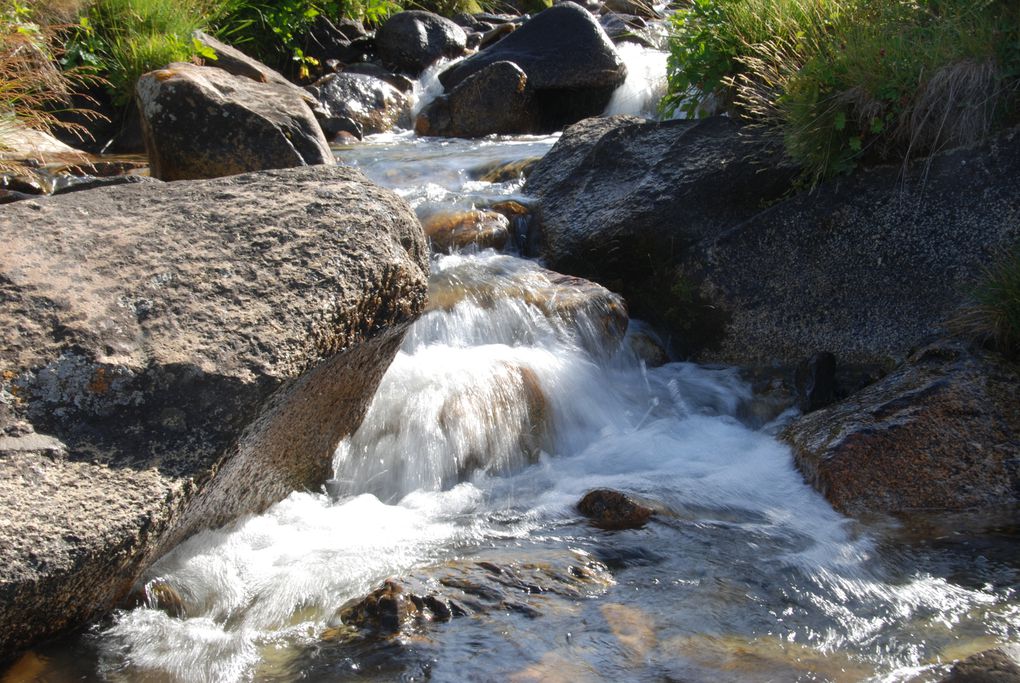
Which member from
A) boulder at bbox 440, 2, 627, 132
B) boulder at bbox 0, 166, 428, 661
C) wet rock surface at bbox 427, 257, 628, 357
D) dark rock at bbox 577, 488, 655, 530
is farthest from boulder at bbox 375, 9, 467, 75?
dark rock at bbox 577, 488, 655, 530

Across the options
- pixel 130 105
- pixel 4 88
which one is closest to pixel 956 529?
pixel 4 88

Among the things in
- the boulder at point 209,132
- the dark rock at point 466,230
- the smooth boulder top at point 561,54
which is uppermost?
the smooth boulder top at point 561,54

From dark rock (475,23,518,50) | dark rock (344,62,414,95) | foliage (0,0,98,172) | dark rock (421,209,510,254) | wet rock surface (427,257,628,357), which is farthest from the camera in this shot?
dark rock (475,23,518,50)

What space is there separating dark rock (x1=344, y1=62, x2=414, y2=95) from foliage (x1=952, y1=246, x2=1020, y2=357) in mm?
9295

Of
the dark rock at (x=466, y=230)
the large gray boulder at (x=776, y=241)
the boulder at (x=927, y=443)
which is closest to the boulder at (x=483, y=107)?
the dark rock at (x=466, y=230)

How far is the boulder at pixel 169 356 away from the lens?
2834mm

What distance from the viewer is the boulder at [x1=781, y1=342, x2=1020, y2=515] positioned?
4035 mm

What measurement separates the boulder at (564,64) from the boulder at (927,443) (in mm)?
8135

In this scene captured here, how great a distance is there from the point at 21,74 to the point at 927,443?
22.6 feet

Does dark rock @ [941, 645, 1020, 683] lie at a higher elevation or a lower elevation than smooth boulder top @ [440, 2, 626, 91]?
lower

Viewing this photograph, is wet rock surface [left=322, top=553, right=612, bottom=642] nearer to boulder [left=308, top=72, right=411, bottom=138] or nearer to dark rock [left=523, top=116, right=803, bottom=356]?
dark rock [left=523, top=116, right=803, bottom=356]

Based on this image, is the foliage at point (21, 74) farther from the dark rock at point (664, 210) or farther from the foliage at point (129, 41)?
the dark rock at point (664, 210)

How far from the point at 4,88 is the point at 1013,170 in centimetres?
665

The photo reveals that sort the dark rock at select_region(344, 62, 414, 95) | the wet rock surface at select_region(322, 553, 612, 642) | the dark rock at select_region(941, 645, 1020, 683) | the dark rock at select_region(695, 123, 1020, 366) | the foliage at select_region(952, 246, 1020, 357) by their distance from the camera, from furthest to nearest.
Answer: the dark rock at select_region(344, 62, 414, 95)
the dark rock at select_region(695, 123, 1020, 366)
the foliage at select_region(952, 246, 1020, 357)
the wet rock surface at select_region(322, 553, 612, 642)
the dark rock at select_region(941, 645, 1020, 683)
